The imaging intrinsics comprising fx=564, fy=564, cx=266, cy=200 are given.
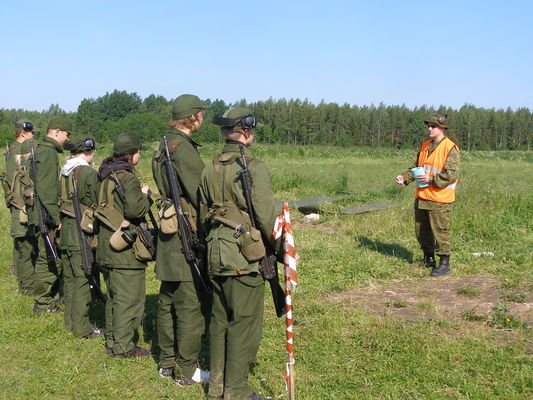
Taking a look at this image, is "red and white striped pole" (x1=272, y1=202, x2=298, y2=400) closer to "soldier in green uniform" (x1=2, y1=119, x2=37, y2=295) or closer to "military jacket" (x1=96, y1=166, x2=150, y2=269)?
"military jacket" (x1=96, y1=166, x2=150, y2=269)

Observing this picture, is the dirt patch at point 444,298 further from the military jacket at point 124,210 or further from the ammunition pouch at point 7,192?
the ammunition pouch at point 7,192

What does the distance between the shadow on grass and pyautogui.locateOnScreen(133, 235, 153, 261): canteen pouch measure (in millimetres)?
4797

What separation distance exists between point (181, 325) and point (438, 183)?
176 inches

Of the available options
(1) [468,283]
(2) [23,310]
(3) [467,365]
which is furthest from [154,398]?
(1) [468,283]

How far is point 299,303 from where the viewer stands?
277 inches

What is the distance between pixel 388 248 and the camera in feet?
31.3

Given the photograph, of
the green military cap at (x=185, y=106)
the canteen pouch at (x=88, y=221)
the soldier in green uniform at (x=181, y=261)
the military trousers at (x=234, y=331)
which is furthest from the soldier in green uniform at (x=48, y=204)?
the military trousers at (x=234, y=331)

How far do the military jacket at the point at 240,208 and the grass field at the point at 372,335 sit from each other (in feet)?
4.23

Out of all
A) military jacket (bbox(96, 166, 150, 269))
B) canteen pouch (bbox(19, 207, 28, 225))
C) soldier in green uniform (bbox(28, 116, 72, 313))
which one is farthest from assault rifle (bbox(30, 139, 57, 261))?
military jacket (bbox(96, 166, 150, 269))

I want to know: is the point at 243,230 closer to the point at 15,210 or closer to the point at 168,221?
the point at 168,221

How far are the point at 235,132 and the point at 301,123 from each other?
93.5 metres

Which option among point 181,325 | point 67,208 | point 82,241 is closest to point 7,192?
point 67,208

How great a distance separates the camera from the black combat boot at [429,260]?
27.4 ft

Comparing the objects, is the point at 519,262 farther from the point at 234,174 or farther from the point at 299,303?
the point at 234,174
